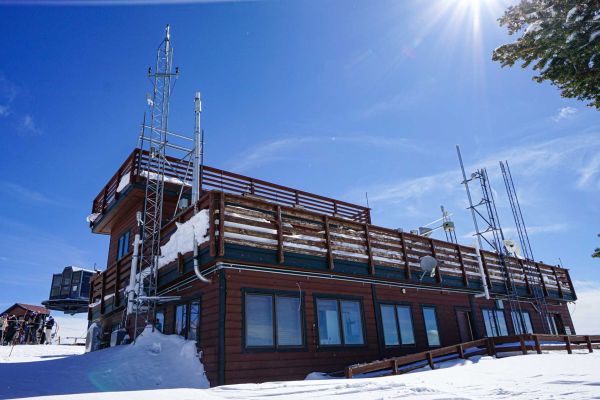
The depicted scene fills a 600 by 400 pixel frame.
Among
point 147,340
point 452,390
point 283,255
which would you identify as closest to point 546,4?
point 452,390

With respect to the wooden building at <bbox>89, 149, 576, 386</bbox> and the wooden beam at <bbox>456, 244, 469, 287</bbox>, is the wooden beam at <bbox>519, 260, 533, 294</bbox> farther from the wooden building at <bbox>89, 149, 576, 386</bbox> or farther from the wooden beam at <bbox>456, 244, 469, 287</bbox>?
the wooden beam at <bbox>456, 244, 469, 287</bbox>

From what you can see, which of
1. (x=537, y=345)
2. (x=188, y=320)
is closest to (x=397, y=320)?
(x=537, y=345)

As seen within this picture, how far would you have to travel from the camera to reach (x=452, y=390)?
888 centimetres

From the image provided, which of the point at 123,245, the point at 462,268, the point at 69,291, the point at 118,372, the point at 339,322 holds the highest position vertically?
the point at 69,291

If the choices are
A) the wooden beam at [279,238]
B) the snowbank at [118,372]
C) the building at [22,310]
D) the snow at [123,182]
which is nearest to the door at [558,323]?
the wooden beam at [279,238]

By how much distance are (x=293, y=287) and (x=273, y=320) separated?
4.43 ft

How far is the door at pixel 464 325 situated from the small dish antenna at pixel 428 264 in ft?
10.5

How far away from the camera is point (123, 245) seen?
21359 millimetres

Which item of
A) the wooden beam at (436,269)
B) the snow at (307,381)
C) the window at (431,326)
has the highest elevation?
the wooden beam at (436,269)

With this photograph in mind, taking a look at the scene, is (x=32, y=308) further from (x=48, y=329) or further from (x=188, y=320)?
(x=188, y=320)

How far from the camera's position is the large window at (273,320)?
40.6 feet

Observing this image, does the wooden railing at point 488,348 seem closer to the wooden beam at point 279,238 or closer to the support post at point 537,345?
the support post at point 537,345

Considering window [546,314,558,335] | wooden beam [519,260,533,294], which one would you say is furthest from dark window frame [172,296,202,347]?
window [546,314,558,335]

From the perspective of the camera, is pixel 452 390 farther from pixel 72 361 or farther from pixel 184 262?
pixel 72 361
